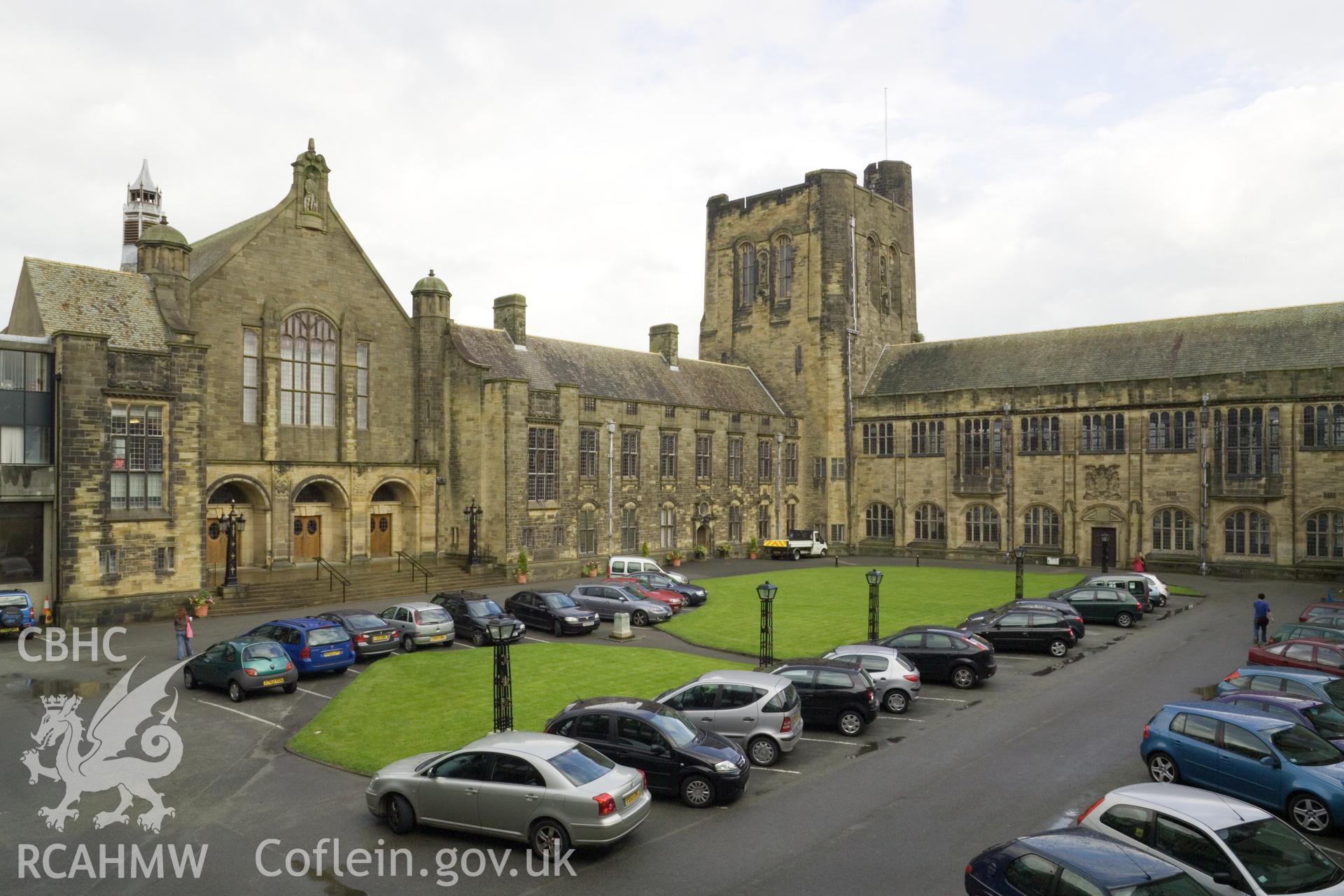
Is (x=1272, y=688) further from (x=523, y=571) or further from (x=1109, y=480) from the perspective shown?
(x=1109, y=480)

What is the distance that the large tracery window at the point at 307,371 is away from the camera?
3812 cm

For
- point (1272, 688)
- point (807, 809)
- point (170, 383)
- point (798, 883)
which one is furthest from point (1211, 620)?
point (170, 383)

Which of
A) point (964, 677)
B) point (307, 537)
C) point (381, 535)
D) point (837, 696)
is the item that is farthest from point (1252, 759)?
point (381, 535)

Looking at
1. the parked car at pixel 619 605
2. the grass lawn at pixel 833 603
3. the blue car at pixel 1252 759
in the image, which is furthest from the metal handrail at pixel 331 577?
the blue car at pixel 1252 759

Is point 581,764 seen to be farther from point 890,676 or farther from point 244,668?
point 244,668

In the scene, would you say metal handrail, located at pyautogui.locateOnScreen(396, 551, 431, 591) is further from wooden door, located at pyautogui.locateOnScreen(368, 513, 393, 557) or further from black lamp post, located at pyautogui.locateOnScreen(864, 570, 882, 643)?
black lamp post, located at pyautogui.locateOnScreen(864, 570, 882, 643)

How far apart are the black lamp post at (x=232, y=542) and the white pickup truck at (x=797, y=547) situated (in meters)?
31.0

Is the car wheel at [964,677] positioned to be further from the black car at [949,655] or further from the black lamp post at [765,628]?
the black lamp post at [765,628]

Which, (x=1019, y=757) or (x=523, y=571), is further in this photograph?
(x=523, y=571)

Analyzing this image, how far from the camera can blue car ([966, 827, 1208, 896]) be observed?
8133 mm

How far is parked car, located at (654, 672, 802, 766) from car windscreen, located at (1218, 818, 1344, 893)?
297 inches

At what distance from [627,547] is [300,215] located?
23365 millimetres

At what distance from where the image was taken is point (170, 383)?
3203 centimetres

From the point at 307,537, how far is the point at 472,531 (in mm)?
7178
